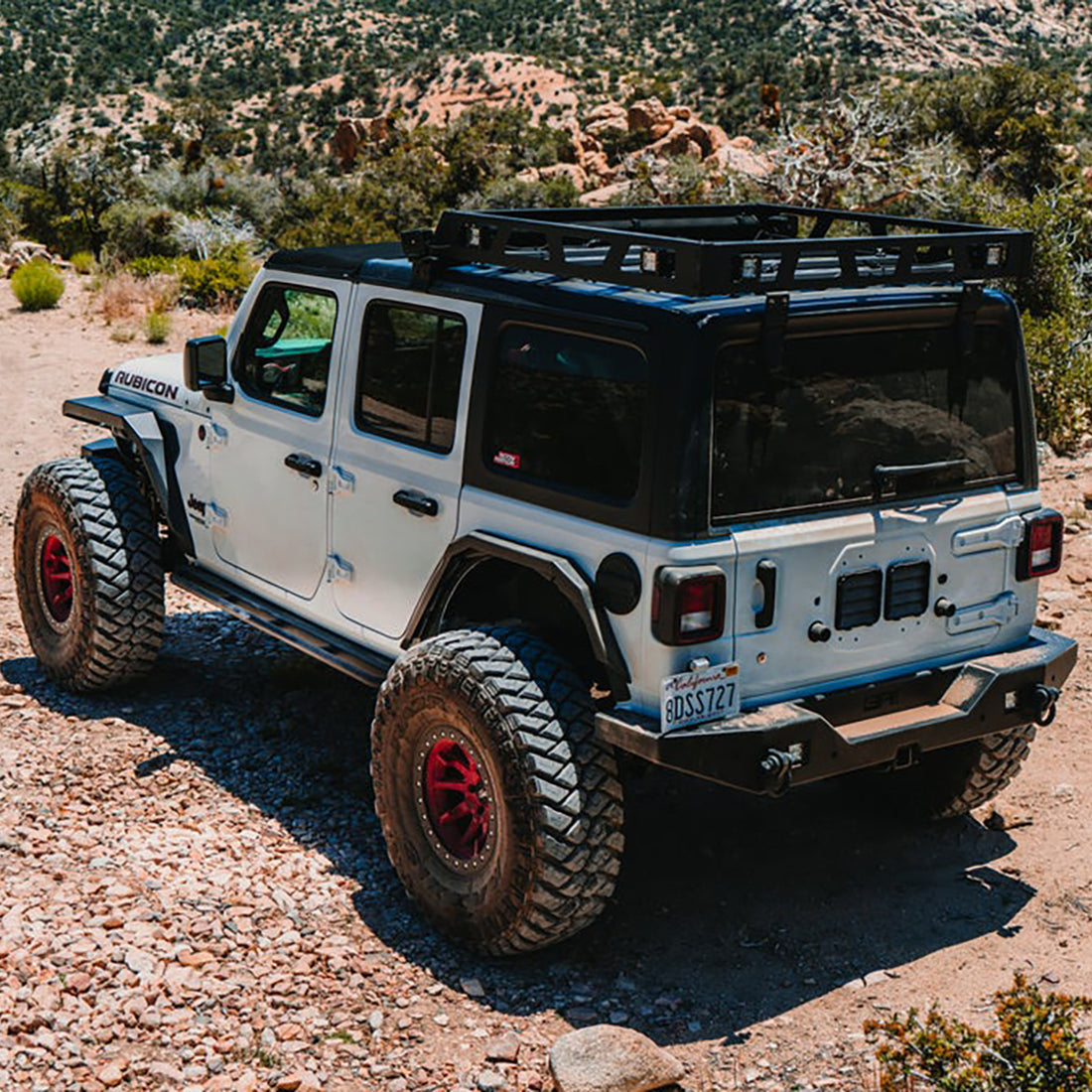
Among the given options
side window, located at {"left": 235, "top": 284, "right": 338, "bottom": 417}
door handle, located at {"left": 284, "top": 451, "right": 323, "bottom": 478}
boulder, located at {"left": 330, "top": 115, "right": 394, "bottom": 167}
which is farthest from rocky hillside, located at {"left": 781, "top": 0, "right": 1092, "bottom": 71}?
door handle, located at {"left": 284, "top": 451, "right": 323, "bottom": 478}

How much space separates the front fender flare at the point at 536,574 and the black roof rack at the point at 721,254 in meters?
0.84

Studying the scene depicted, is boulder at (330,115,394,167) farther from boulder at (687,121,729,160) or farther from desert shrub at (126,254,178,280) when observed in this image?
desert shrub at (126,254,178,280)

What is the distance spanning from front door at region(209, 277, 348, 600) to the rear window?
5.81 feet

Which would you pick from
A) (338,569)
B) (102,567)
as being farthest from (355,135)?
(338,569)

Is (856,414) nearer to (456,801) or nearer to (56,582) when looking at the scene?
(456,801)

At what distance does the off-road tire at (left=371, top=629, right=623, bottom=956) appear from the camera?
4.39m

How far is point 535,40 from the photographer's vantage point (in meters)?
60.3

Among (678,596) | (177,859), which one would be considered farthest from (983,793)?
(177,859)

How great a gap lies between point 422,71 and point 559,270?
5590 centimetres

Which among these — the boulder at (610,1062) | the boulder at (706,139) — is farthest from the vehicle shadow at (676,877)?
the boulder at (706,139)

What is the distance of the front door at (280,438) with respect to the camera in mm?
5645

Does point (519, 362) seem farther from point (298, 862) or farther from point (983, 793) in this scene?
point (983, 793)

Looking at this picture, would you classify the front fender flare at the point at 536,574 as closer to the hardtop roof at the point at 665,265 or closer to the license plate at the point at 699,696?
the license plate at the point at 699,696

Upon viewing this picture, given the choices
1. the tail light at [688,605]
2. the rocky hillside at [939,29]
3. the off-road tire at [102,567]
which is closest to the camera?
the tail light at [688,605]
